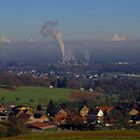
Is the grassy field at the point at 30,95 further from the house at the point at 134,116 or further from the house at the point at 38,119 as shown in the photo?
the house at the point at 134,116

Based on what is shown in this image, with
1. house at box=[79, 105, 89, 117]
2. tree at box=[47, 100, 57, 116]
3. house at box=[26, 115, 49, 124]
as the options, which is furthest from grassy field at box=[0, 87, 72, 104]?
house at box=[26, 115, 49, 124]

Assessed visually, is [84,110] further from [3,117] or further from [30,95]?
[30,95]

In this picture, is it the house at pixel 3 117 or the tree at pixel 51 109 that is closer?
the house at pixel 3 117

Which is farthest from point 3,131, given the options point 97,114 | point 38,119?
point 97,114

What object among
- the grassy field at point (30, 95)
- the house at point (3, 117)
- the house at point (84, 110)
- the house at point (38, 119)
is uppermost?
the grassy field at point (30, 95)

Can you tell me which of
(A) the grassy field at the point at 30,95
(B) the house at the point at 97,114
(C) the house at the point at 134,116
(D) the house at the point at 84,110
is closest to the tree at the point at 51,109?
(D) the house at the point at 84,110

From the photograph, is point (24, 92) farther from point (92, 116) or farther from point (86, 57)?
point (86, 57)

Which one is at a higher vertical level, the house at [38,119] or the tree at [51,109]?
the tree at [51,109]
